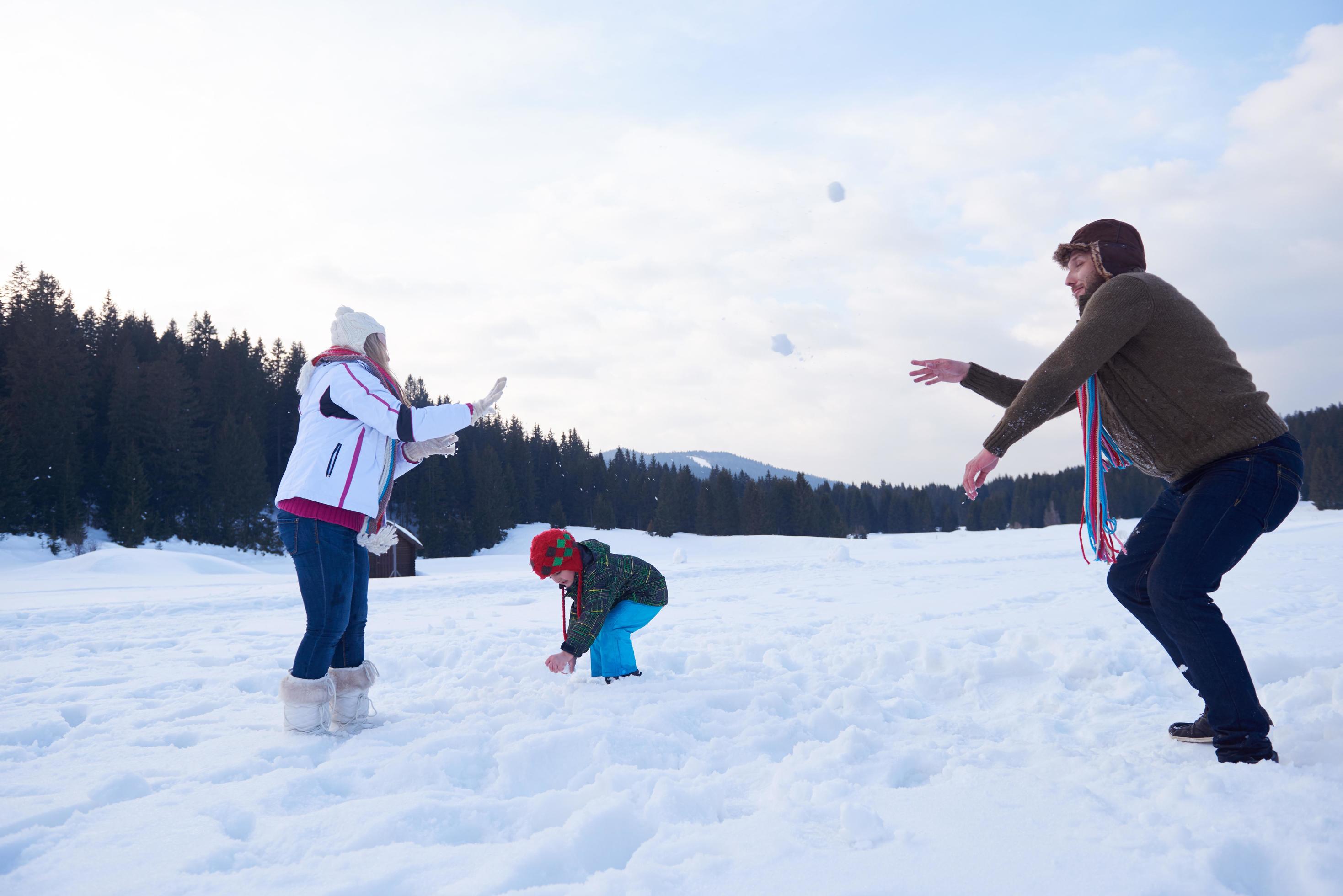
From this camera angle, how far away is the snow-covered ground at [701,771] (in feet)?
6.23

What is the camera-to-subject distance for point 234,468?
38469 mm

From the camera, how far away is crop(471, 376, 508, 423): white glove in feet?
12.0

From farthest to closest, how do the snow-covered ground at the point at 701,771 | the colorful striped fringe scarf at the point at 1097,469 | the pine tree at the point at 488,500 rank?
the pine tree at the point at 488,500 → the colorful striped fringe scarf at the point at 1097,469 → the snow-covered ground at the point at 701,771

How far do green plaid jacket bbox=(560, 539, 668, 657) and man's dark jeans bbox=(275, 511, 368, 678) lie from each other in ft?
3.70

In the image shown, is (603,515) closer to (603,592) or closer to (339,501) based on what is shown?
(603,592)

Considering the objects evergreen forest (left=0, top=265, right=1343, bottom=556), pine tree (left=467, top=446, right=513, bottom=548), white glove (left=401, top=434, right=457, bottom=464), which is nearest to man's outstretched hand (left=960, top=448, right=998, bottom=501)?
white glove (left=401, top=434, right=457, bottom=464)

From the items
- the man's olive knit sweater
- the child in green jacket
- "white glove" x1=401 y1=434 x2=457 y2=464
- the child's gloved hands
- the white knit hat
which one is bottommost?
the child's gloved hands

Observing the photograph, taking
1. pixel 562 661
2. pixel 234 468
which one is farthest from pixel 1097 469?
pixel 234 468

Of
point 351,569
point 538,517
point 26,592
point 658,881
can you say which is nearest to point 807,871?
point 658,881

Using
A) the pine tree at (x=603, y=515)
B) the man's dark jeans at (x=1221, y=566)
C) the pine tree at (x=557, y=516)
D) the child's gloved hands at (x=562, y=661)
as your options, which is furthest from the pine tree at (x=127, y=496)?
the man's dark jeans at (x=1221, y=566)

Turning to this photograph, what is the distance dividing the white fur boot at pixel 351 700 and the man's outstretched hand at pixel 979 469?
2.92m

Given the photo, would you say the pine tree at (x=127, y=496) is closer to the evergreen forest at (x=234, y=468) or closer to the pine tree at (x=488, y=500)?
the evergreen forest at (x=234, y=468)

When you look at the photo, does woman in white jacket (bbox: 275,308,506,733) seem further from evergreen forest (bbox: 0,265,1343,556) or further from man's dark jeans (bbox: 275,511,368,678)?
evergreen forest (bbox: 0,265,1343,556)

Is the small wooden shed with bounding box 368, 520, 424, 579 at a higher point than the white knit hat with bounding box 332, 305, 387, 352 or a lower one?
lower
